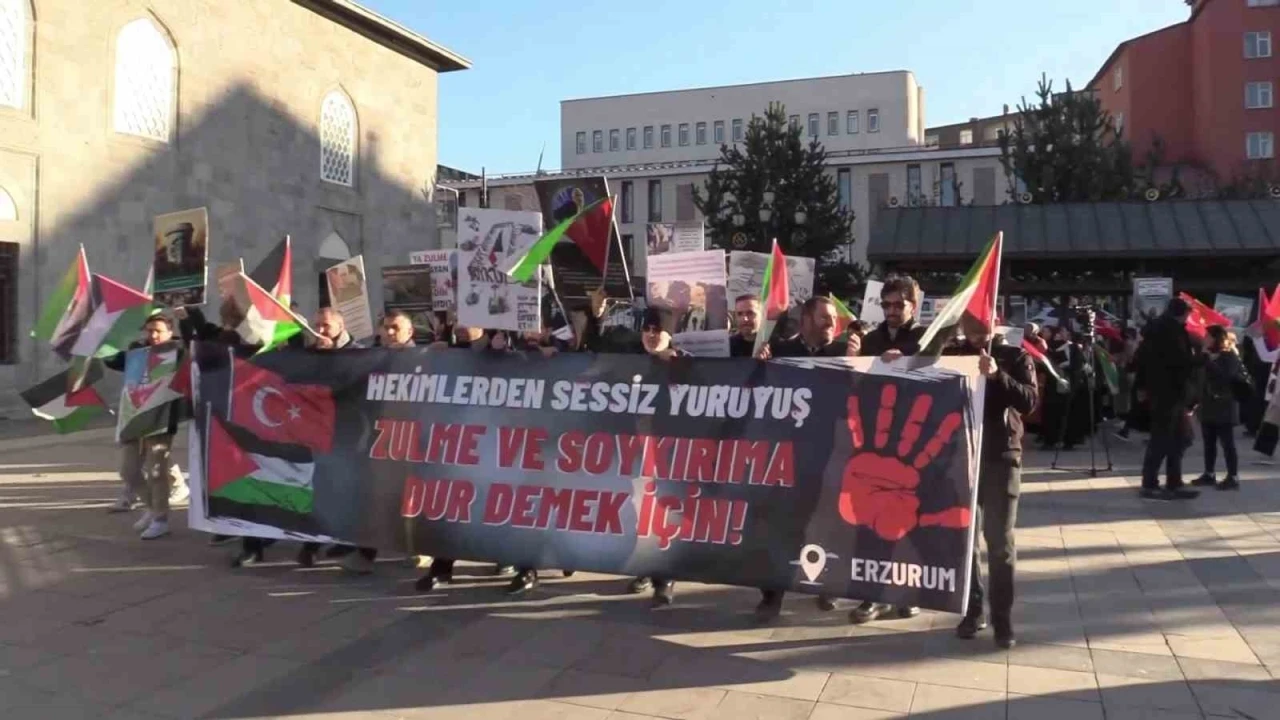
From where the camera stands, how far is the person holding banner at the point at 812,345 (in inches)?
230

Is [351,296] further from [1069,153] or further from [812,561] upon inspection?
[1069,153]

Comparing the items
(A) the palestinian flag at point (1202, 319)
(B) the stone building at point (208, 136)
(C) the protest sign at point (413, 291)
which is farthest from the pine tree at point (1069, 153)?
(C) the protest sign at point (413, 291)

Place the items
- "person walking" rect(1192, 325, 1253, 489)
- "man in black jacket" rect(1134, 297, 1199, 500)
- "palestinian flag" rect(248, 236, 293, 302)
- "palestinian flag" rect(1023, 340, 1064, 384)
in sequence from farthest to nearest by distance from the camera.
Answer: "person walking" rect(1192, 325, 1253, 489), "man in black jacket" rect(1134, 297, 1199, 500), "palestinian flag" rect(1023, 340, 1064, 384), "palestinian flag" rect(248, 236, 293, 302)

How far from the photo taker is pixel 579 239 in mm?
6133

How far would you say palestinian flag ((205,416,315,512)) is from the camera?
21.9ft

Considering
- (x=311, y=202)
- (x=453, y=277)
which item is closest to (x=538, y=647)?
(x=453, y=277)

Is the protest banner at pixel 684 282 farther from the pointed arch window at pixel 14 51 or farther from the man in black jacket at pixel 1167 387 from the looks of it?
the pointed arch window at pixel 14 51

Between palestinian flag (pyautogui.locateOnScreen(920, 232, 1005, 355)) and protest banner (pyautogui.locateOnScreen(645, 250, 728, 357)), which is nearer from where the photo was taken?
palestinian flag (pyautogui.locateOnScreen(920, 232, 1005, 355))

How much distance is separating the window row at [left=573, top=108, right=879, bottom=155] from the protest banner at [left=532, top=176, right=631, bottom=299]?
225ft

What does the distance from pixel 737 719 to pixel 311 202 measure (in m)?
26.7

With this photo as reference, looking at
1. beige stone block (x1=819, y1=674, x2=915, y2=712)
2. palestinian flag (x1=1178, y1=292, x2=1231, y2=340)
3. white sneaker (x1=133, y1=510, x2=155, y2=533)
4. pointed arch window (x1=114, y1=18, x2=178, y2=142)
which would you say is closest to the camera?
beige stone block (x1=819, y1=674, x2=915, y2=712)

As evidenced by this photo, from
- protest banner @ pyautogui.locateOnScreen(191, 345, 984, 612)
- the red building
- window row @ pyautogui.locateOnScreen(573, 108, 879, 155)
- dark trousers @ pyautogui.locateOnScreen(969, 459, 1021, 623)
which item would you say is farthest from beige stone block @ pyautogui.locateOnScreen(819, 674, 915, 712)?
window row @ pyautogui.locateOnScreen(573, 108, 879, 155)

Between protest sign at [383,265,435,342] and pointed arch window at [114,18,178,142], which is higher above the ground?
pointed arch window at [114,18,178,142]

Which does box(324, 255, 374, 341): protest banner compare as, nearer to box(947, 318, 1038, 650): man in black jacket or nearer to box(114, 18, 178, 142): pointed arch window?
box(947, 318, 1038, 650): man in black jacket
